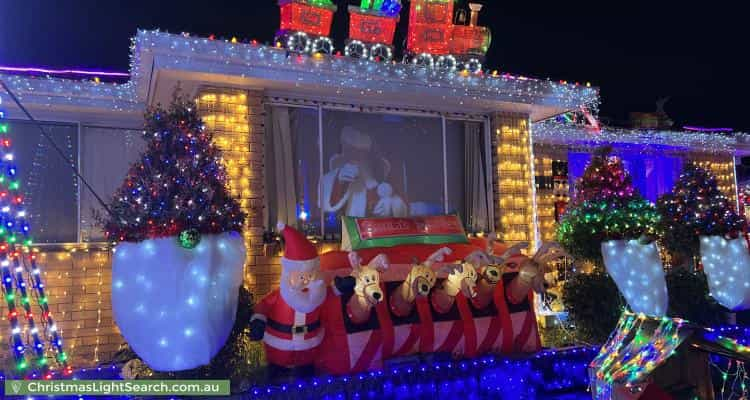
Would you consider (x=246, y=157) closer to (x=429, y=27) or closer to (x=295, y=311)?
(x=295, y=311)

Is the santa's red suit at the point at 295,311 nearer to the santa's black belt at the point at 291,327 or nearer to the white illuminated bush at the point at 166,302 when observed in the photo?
the santa's black belt at the point at 291,327

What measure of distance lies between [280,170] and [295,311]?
2.36m

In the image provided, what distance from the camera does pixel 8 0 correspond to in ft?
30.8

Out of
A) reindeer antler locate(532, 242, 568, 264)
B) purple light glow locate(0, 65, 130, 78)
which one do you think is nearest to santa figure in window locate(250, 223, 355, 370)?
reindeer antler locate(532, 242, 568, 264)

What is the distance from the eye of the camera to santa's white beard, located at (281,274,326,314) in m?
4.54

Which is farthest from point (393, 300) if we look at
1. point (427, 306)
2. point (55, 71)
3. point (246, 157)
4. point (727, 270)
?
point (55, 71)

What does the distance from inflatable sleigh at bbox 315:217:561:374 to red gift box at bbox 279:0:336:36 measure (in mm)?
2624

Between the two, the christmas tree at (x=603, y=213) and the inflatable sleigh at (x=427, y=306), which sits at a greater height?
the christmas tree at (x=603, y=213)

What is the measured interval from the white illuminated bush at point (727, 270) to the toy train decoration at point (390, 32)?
12.3 feet

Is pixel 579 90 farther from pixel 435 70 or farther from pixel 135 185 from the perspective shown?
pixel 135 185

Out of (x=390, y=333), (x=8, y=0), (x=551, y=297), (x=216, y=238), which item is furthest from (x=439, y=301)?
(x=8, y=0)

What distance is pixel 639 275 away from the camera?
634 cm

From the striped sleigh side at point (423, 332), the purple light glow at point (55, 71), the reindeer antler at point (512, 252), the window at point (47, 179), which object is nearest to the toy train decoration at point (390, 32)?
the reindeer antler at point (512, 252)

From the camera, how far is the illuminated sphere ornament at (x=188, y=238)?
429 cm
